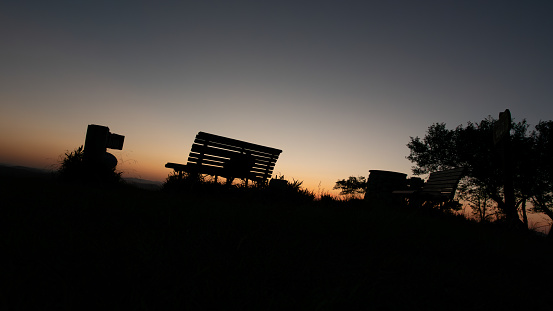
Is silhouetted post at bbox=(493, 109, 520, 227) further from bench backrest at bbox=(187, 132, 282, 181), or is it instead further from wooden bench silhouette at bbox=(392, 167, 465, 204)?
bench backrest at bbox=(187, 132, 282, 181)

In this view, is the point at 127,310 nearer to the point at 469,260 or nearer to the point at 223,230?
the point at 223,230

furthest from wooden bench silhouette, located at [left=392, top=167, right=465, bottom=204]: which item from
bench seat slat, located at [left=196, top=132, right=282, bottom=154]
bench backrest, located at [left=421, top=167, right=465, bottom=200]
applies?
bench seat slat, located at [left=196, top=132, right=282, bottom=154]

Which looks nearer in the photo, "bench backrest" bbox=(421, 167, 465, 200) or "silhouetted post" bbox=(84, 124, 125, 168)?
"silhouetted post" bbox=(84, 124, 125, 168)

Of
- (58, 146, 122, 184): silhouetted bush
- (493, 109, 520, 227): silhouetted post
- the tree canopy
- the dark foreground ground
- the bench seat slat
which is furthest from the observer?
the tree canopy

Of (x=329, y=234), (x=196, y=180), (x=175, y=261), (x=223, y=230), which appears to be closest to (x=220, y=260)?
(x=175, y=261)

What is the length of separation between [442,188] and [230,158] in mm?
5651

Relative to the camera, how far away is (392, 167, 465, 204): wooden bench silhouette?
25.1 feet

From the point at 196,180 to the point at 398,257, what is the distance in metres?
5.62

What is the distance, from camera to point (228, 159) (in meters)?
8.78

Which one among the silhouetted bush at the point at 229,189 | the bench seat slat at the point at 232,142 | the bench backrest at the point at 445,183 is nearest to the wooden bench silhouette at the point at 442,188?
the bench backrest at the point at 445,183

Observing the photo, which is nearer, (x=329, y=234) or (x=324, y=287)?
(x=324, y=287)

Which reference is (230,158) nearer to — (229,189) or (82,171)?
(229,189)

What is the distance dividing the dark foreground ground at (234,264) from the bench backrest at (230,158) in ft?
14.5

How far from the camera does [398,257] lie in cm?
283
